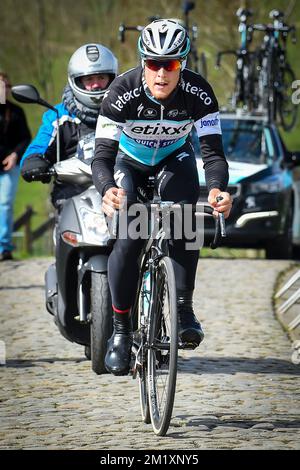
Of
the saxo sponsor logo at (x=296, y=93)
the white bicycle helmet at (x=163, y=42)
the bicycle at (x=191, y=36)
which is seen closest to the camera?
the white bicycle helmet at (x=163, y=42)

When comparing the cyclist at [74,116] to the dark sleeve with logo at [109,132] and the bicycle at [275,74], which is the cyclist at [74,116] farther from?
the bicycle at [275,74]

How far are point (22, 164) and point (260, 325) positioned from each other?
295 centimetres

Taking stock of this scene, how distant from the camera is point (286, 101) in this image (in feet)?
61.3

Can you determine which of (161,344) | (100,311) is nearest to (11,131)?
(100,311)

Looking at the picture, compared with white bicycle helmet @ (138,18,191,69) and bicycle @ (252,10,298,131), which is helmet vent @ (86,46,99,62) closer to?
white bicycle helmet @ (138,18,191,69)

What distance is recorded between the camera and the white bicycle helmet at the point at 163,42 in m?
6.56

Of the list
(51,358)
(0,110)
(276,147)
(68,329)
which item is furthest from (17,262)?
(68,329)

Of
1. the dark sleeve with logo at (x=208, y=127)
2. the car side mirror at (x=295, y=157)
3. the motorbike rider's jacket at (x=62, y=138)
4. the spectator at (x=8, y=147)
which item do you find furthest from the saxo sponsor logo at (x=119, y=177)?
the car side mirror at (x=295, y=157)

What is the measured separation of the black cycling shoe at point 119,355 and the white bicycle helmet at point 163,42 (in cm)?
147

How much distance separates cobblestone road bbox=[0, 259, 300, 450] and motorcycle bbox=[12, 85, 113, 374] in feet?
1.12

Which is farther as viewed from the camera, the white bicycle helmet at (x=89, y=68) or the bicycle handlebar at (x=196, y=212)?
the white bicycle helmet at (x=89, y=68)

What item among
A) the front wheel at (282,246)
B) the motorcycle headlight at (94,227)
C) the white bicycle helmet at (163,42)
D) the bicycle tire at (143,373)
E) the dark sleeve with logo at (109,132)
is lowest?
the front wheel at (282,246)

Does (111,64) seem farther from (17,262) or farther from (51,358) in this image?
(17,262)

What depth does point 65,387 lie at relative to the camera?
7961 mm
